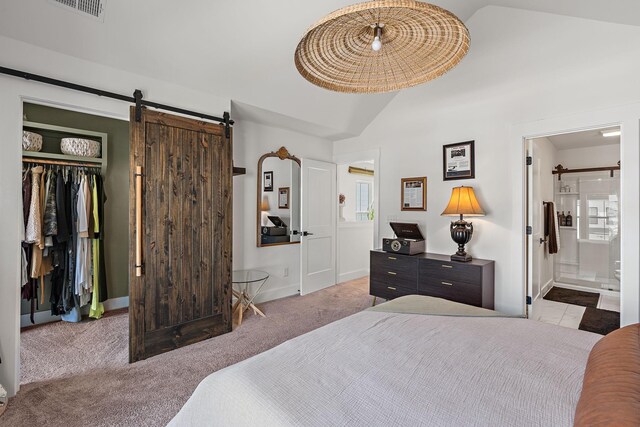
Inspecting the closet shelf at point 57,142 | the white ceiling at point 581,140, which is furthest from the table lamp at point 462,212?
the closet shelf at point 57,142

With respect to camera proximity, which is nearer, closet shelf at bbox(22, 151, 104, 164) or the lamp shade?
→ closet shelf at bbox(22, 151, 104, 164)

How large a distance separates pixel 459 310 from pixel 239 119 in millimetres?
3120

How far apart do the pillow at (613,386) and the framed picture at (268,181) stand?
3490mm

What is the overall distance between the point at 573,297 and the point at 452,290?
239cm

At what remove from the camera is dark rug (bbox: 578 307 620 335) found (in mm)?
3170

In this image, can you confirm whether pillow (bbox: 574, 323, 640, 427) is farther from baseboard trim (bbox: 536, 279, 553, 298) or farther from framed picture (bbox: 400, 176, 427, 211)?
baseboard trim (bbox: 536, 279, 553, 298)

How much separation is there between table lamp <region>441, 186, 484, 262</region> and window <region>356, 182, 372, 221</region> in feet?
8.26

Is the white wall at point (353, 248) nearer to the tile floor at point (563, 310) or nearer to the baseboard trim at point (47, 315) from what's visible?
the tile floor at point (563, 310)

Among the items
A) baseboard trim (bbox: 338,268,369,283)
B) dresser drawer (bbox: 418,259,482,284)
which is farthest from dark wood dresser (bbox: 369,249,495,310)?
baseboard trim (bbox: 338,268,369,283)

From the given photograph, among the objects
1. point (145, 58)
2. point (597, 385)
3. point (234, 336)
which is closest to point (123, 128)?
point (145, 58)

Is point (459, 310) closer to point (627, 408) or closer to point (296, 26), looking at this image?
point (627, 408)

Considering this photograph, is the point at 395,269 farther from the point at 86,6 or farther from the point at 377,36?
the point at 86,6

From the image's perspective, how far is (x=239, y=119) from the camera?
377cm

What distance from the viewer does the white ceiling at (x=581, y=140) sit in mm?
4176
